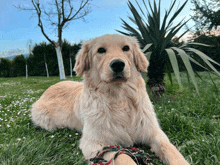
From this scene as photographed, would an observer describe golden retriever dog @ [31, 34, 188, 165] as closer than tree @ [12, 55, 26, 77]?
Yes

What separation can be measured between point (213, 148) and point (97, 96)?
141cm

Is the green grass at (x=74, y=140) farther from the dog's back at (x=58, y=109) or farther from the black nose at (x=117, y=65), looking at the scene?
the black nose at (x=117, y=65)

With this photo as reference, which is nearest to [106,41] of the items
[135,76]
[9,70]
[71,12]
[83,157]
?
[135,76]

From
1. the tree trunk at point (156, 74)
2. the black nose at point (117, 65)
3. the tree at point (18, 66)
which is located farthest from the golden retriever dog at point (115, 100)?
the tree at point (18, 66)

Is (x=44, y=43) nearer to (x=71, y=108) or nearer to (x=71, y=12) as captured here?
(x=71, y=12)

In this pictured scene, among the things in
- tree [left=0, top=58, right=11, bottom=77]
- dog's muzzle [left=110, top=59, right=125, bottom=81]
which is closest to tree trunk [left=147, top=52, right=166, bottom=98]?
dog's muzzle [left=110, top=59, right=125, bottom=81]

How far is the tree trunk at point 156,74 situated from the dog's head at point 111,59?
1824 mm

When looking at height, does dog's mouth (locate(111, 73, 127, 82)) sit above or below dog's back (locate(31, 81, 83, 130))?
above

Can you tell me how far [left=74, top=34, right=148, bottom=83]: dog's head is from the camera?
1.84 meters

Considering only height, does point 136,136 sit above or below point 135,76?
below

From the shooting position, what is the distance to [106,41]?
210cm

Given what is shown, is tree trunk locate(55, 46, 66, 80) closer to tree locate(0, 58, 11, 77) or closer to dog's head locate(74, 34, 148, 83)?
tree locate(0, 58, 11, 77)

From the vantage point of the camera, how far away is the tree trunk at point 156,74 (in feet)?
13.4

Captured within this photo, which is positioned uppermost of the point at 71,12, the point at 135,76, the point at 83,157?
the point at 71,12
